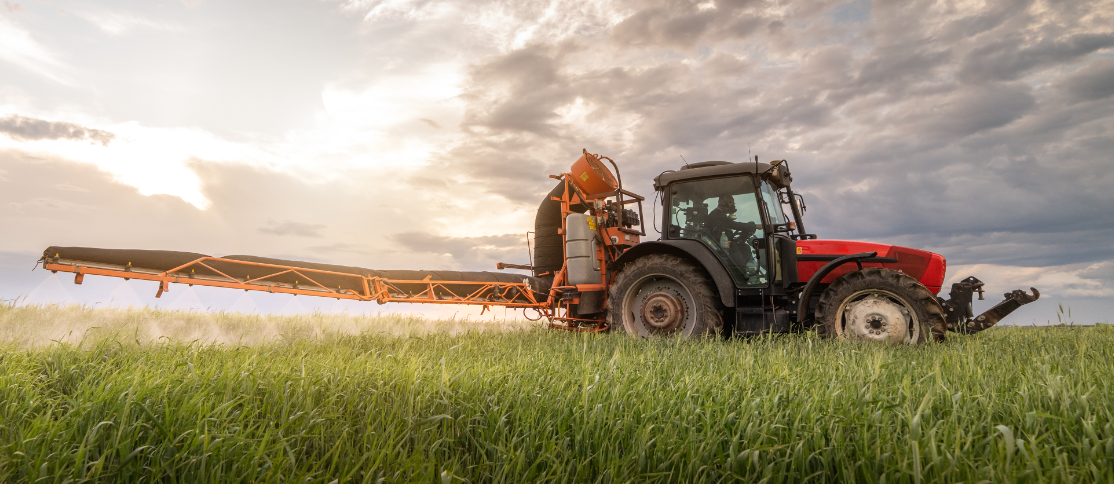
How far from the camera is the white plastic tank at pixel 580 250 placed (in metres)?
7.48

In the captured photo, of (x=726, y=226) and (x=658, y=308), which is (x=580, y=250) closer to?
(x=658, y=308)

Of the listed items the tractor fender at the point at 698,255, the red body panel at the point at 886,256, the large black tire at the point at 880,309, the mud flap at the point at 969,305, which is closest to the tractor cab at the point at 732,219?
the tractor fender at the point at 698,255

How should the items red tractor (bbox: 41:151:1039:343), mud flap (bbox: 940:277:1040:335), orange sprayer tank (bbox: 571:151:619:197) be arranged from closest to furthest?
red tractor (bbox: 41:151:1039:343) → mud flap (bbox: 940:277:1040:335) → orange sprayer tank (bbox: 571:151:619:197)

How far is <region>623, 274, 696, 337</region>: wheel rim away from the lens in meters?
6.55

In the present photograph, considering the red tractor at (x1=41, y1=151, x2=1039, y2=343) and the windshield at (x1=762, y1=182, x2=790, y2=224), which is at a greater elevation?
the windshield at (x1=762, y1=182, x2=790, y2=224)

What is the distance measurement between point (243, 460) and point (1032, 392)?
378cm

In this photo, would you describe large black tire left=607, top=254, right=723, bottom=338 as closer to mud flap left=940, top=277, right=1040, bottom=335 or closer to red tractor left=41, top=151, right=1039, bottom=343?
red tractor left=41, top=151, right=1039, bottom=343

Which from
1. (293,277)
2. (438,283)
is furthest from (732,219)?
(293,277)

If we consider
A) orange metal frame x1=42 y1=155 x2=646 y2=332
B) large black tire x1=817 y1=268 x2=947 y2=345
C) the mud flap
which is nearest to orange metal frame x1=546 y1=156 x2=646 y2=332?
orange metal frame x1=42 y1=155 x2=646 y2=332

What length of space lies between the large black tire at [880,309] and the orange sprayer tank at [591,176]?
3.51m

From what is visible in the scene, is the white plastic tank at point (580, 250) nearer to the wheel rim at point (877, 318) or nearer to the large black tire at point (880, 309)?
the large black tire at point (880, 309)

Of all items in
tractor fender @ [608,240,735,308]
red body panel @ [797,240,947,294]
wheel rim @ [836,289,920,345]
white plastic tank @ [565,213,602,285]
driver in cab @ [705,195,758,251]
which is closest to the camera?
wheel rim @ [836,289,920,345]

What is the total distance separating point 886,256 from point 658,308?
276 centimetres

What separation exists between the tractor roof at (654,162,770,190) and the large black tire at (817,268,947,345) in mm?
1762
